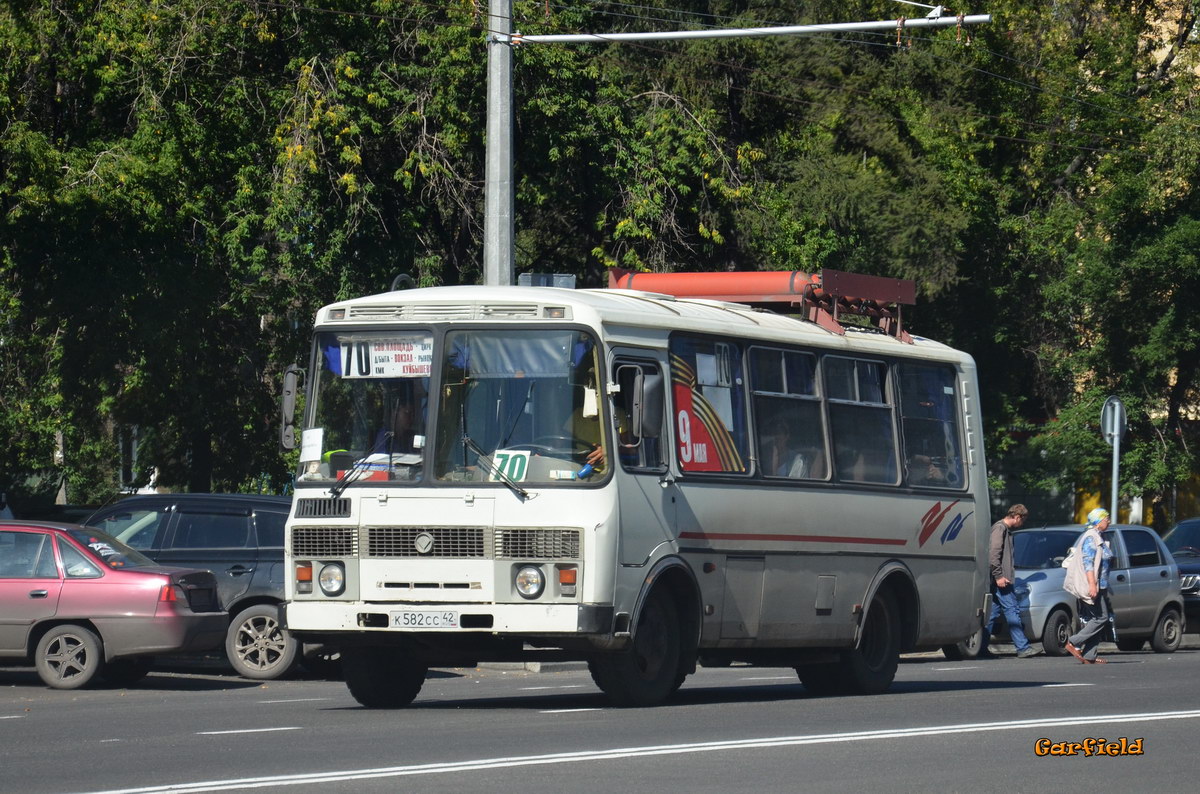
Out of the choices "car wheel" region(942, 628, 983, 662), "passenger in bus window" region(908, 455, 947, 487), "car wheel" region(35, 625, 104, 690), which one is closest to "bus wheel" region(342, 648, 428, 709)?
"car wheel" region(35, 625, 104, 690)

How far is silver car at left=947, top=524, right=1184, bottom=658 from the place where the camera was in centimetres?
2325

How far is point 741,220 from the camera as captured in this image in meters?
29.3

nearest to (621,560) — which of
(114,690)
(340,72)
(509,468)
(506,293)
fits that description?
(509,468)

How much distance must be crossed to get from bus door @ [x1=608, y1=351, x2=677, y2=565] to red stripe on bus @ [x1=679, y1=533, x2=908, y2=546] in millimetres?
432

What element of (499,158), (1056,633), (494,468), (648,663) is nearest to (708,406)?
(648,663)

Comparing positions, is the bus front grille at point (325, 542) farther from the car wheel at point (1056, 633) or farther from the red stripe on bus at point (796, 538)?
the car wheel at point (1056, 633)

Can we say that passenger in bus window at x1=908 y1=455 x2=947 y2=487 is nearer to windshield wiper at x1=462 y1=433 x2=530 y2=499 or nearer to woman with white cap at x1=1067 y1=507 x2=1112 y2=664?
windshield wiper at x1=462 y1=433 x2=530 y2=499

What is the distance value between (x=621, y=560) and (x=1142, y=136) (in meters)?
28.6

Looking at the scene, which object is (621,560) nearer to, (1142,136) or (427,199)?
(427,199)

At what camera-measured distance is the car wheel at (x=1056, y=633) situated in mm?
23156

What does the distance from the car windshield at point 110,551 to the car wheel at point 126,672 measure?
878 millimetres

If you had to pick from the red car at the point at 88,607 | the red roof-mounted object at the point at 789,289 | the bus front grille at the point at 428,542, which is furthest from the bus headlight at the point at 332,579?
the red car at the point at 88,607

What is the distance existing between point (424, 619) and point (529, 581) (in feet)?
2.39

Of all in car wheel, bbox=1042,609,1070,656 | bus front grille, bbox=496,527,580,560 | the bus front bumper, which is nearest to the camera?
the bus front bumper
